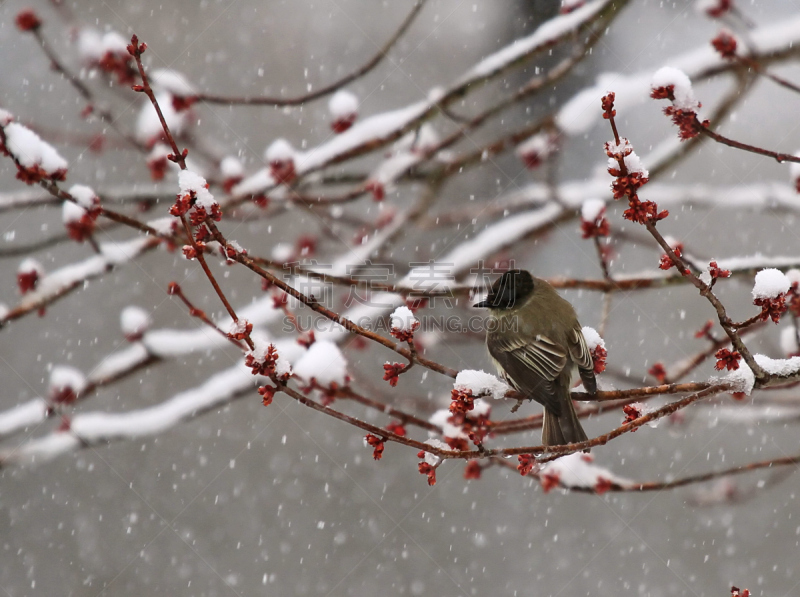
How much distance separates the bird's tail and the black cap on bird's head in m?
0.68

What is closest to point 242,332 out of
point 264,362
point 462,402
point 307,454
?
point 264,362

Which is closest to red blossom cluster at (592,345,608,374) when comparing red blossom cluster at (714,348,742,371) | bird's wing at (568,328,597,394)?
bird's wing at (568,328,597,394)

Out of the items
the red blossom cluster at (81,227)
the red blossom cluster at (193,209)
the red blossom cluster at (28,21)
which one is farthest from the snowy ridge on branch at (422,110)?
the red blossom cluster at (193,209)

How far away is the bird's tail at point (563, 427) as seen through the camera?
9.21 feet

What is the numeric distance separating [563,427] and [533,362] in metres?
0.45

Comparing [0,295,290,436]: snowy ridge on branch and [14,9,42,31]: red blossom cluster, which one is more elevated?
[14,9,42,31]: red blossom cluster

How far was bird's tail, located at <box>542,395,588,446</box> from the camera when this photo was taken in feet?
9.21

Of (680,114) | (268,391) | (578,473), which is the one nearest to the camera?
(268,391)

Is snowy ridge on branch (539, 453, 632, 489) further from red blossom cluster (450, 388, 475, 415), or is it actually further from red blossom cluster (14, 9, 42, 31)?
red blossom cluster (14, 9, 42, 31)

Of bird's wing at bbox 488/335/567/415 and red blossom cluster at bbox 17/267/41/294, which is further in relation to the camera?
red blossom cluster at bbox 17/267/41/294

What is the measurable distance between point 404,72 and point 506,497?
281 inches

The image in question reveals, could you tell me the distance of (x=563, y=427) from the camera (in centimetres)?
287

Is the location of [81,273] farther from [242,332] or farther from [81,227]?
[242,332]

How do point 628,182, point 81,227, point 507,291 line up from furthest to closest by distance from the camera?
point 507,291
point 81,227
point 628,182
